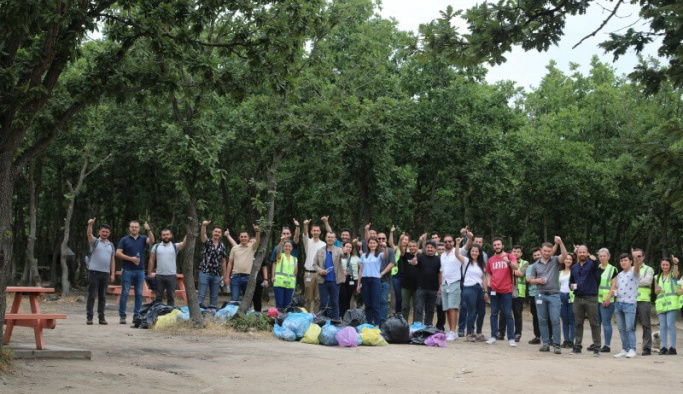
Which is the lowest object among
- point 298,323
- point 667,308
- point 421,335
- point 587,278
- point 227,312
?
point 421,335

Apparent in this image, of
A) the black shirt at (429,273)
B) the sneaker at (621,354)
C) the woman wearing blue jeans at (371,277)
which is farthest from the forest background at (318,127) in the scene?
the black shirt at (429,273)

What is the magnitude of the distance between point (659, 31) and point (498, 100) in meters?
25.0

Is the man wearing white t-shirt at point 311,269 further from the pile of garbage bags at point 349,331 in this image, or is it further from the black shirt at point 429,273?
the black shirt at point 429,273

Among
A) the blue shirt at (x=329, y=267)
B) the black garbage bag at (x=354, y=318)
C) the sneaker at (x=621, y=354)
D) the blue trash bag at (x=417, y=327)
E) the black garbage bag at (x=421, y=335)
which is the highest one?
the blue shirt at (x=329, y=267)

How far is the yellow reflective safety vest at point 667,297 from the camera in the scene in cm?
1584

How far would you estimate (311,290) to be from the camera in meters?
17.8

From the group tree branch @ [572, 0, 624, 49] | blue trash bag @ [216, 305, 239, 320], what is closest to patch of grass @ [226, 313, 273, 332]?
blue trash bag @ [216, 305, 239, 320]

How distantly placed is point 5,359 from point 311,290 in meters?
8.89

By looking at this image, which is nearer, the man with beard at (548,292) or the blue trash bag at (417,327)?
the man with beard at (548,292)

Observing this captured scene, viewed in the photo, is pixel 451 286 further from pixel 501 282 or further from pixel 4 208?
pixel 4 208

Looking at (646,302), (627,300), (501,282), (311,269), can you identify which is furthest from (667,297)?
(311,269)

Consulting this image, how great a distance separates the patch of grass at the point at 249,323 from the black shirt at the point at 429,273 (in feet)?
11.1

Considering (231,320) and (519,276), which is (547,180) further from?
(231,320)

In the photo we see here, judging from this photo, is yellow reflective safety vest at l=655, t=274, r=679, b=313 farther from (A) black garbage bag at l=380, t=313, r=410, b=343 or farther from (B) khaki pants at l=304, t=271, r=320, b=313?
(B) khaki pants at l=304, t=271, r=320, b=313
